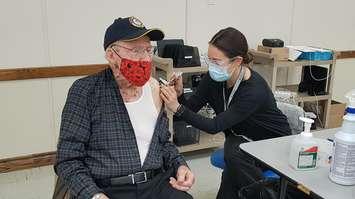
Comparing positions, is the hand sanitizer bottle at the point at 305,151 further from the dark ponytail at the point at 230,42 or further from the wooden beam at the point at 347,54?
the wooden beam at the point at 347,54

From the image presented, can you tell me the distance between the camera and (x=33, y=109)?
2.72 metres

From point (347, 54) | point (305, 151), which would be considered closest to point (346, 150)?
point (305, 151)

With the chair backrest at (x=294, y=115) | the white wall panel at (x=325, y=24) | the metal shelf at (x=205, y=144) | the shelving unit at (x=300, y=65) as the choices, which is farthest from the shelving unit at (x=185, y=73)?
the white wall panel at (x=325, y=24)

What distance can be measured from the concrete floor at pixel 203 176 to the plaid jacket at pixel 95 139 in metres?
1.15

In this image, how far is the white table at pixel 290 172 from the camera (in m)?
1.10

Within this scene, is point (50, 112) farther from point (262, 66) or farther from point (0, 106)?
point (262, 66)

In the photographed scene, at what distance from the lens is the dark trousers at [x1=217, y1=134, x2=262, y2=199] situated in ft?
5.62

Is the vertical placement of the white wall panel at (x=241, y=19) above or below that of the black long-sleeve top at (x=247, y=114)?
above

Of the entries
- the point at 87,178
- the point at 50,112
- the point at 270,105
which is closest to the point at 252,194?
the point at 270,105

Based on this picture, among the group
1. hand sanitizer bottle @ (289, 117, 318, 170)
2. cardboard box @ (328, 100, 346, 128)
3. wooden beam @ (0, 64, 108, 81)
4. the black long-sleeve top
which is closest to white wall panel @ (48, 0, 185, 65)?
wooden beam @ (0, 64, 108, 81)

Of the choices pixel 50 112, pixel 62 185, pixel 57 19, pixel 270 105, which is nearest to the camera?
pixel 62 185

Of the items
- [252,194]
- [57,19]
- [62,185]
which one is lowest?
[252,194]

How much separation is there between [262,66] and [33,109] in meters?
2.06

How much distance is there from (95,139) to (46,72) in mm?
1500
